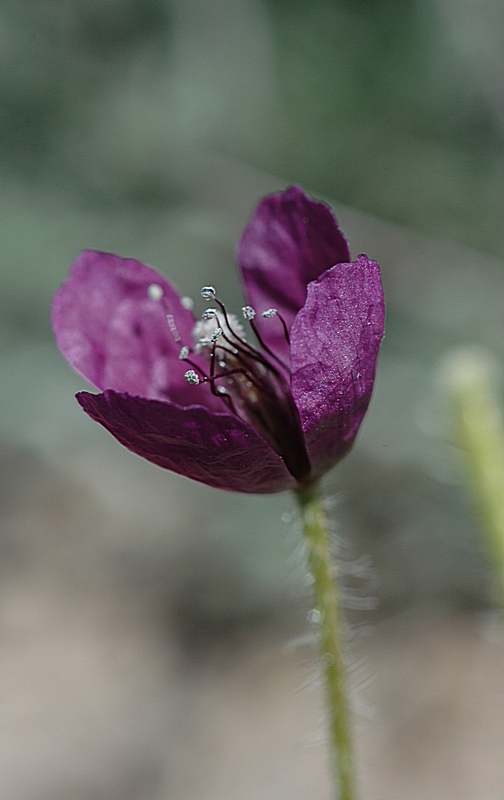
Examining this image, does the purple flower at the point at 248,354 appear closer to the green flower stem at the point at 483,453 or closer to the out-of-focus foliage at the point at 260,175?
the green flower stem at the point at 483,453

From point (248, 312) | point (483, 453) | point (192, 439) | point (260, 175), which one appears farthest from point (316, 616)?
point (260, 175)

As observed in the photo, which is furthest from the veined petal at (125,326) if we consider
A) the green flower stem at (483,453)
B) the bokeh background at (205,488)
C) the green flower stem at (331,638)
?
the bokeh background at (205,488)

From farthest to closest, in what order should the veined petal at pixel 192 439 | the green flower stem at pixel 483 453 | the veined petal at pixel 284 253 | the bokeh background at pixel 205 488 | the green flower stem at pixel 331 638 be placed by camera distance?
the bokeh background at pixel 205 488 < the green flower stem at pixel 483 453 < the veined petal at pixel 284 253 < the green flower stem at pixel 331 638 < the veined petal at pixel 192 439

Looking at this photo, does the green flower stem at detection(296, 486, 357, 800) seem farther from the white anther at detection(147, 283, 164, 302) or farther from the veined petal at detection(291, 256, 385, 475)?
the white anther at detection(147, 283, 164, 302)

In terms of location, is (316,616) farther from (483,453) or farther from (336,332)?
(483,453)

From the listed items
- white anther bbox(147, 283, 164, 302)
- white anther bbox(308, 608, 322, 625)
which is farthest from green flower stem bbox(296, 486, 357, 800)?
white anther bbox(147, 283, 164, 302)

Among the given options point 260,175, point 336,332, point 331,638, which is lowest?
point 331,638
